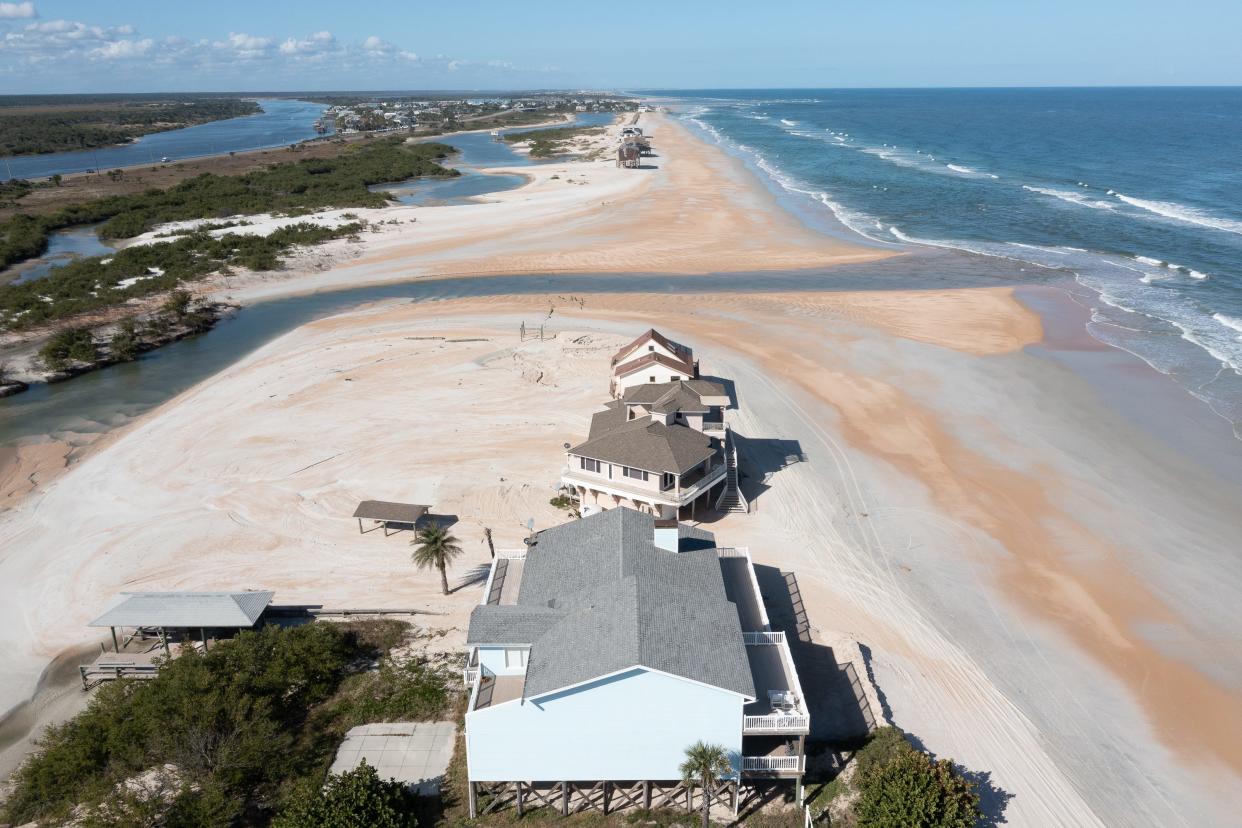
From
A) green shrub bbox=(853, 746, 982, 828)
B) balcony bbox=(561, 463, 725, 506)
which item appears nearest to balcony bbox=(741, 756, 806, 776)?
green shrub bbox=(853, 746, 982, 828)

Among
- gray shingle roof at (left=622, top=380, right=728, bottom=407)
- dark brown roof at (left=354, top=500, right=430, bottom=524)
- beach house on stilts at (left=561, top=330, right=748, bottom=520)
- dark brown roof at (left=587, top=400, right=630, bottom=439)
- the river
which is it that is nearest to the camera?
beach house on stilts at (left=561, top=330, right=748, bottom=520)

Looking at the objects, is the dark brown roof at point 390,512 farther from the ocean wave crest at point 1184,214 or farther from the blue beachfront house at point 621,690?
the ocean wave crest at point 1184,214

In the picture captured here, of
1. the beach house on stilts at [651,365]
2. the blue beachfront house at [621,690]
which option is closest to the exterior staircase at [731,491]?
the beach house on stilts at [651,365]

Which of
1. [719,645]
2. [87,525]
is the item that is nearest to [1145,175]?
[719,645]

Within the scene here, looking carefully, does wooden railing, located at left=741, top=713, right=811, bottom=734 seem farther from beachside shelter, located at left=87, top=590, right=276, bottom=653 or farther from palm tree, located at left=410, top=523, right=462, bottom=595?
beachside shelter, located at left=87, top=590, right=276, bottom=653

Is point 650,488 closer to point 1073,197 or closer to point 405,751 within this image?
point 405,751
